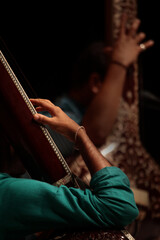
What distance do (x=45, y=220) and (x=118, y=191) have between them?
0.14 meters

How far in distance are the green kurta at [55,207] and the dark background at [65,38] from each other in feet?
2.10

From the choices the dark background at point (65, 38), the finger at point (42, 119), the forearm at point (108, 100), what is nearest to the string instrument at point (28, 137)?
the finger at point (42, 119)

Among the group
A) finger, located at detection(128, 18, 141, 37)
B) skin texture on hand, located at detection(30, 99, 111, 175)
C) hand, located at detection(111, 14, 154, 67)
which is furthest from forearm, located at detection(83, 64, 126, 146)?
skin texture on hand, located at detection(30, 99, 111, 175)

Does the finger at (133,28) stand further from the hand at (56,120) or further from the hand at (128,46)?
the hand at (56,120)

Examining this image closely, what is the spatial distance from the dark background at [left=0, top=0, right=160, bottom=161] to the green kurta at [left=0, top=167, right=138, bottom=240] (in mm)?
642

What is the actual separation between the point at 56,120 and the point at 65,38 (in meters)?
0.95

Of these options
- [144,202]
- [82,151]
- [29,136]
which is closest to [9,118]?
[29,136]

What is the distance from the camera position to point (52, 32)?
141 centimetres

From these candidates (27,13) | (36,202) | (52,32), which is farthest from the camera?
(52,32)

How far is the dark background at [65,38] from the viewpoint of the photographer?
1204 mm

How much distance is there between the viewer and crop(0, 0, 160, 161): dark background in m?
1.20

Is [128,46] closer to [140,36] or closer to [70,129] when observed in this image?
[140,36]

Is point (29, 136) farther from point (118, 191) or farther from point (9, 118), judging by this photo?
point (118, 191)

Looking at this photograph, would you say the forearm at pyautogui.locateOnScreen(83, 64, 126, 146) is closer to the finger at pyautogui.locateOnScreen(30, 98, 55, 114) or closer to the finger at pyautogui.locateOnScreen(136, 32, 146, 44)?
the finger at pyautogui.locateOnScreen(136, 32, 146, 44)
